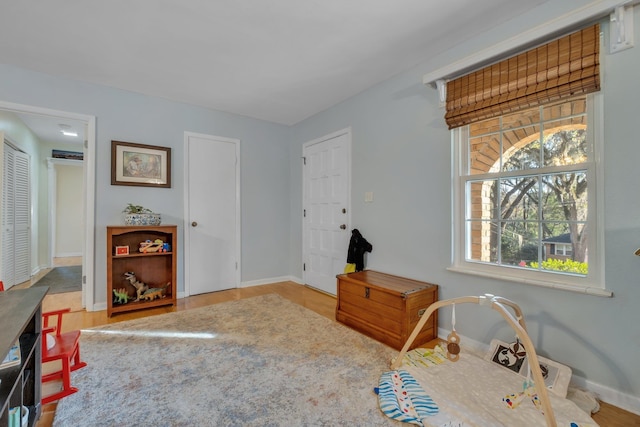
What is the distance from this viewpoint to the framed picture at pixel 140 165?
3.27 metres

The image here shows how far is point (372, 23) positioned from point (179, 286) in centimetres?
347

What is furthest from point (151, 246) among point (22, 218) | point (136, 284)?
point (22, 218)

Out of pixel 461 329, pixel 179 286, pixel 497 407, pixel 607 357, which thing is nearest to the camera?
pixel 497 407

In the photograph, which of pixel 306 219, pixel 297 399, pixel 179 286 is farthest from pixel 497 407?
pixel 179 286

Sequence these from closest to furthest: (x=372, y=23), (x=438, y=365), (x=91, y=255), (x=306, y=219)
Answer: (x=438, y=365), (x=372, y=23), (x=91, y=255), (x=306, y=219)

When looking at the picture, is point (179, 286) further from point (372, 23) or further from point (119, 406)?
point (372, 23)

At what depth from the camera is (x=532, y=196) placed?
2064 millimetres

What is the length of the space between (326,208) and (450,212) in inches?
68.3

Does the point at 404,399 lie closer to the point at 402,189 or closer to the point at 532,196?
the point at 532,196

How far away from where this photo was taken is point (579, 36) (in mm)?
1716

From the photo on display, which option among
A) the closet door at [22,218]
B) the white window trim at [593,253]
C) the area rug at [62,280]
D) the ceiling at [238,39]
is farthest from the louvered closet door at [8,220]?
the white window trim at [593,253]

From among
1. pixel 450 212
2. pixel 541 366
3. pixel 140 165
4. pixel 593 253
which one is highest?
pixel 140 165

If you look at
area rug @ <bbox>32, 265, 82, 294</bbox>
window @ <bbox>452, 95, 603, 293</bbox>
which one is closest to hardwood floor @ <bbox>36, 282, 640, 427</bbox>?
area rug @ <bbox>32, 265, 82, 294</bbox>

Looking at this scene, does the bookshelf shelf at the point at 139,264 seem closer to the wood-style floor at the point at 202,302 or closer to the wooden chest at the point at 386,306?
the wood-style floor at the point at 202,302
